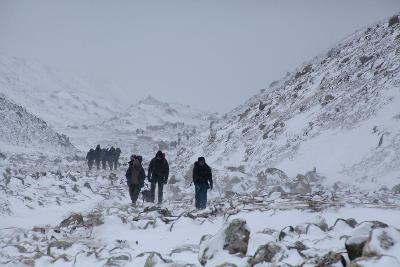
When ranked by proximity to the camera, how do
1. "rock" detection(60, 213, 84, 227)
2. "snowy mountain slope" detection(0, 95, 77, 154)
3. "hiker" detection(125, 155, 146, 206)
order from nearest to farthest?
"rock" detection(60, 213, 84, 227)
"hiker" detection(125, 155, 146, 206)
"snowy mountain slope" detection(0, 95, 77, 154)

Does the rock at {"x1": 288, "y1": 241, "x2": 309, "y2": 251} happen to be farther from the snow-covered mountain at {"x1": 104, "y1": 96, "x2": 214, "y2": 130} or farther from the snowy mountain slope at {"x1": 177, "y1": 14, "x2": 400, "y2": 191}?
the snow-covered mountain at {"x1": 104, "y1": 96, "x2": 214, "y2": 130}

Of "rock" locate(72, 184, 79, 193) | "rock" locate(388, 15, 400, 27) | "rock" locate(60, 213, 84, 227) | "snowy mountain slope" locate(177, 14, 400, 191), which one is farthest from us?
"rock" locate(388, 15, 400, 27)

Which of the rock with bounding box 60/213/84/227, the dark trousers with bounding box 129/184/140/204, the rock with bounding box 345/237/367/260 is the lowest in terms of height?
the rock with bounding box 345/237/367/260

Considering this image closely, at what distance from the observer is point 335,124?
24.5m

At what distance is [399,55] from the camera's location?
86.1 ft

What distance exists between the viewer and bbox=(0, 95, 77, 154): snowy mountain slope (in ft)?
191

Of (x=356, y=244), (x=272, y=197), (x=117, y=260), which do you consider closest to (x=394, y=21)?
(x=272, y=197)

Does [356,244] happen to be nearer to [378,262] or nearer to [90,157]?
[378,262]

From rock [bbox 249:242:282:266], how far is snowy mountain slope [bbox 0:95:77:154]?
51.9 metres

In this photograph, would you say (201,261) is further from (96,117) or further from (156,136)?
(96,117)

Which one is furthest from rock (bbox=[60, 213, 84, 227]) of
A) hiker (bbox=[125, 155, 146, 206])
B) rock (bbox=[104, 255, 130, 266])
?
rock (bbox=[104, 255, 130, 266])

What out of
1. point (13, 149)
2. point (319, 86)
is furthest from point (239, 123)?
point (13, 149)

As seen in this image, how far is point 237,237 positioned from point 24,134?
5959cm

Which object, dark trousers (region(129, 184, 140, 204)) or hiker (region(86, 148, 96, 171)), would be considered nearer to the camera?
dark trousers (region(129, 184, 140, 204))
